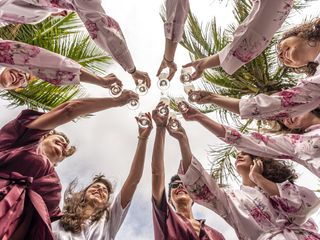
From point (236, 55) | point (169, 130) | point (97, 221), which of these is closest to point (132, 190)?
point (97, 221)

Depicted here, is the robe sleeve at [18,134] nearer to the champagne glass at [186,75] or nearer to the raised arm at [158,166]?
the raised arm at [158,166]

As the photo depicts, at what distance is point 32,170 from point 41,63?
0.71m

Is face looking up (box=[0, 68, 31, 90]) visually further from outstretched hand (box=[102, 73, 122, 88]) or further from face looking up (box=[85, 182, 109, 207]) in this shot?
face looking up (box=[85, 182, 109, 207])

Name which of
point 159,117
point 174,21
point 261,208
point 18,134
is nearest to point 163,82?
point 159,117

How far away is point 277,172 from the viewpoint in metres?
3.21

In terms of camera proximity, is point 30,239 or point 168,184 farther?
point 168,184

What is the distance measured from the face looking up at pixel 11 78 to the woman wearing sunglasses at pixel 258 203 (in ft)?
4.26

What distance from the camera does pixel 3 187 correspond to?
2508 millimetres

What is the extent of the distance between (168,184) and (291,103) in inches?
64.8

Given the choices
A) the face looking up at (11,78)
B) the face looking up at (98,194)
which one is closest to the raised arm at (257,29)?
the face looking up at (11,78)

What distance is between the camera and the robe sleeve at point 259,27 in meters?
2.51

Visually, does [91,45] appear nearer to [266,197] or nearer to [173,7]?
[173,7]

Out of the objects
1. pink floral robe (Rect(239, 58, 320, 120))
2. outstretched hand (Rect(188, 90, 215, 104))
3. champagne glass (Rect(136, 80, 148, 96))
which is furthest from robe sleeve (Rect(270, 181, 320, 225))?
champagne glass (Rect(136, 80, 148, 96))

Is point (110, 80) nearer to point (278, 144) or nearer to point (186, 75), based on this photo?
point (186, 75)
